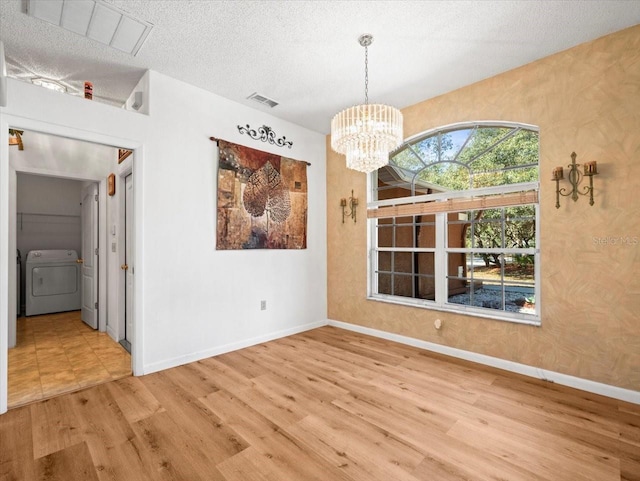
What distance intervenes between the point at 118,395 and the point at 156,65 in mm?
3023

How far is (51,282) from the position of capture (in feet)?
17.4

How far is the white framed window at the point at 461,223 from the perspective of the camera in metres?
3.13

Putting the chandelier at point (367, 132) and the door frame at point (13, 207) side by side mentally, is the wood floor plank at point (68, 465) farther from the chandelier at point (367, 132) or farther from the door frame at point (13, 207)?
the chandelier at point (367, 132)

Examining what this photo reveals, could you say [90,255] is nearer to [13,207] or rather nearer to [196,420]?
[13,207]

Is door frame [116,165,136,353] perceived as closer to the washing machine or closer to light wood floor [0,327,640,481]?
light wood floor [0,327,640,481]

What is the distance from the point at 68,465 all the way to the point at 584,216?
13.5 ft

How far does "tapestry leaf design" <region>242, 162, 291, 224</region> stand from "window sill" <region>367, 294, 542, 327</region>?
68.3 inches

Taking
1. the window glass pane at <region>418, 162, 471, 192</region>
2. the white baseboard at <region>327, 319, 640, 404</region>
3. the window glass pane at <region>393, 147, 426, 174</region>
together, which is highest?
the window glass pane at <region>393, 147, 426, 174</region>

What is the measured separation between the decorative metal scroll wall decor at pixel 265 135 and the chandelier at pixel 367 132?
5.61 feet

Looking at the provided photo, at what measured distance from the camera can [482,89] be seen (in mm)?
3297

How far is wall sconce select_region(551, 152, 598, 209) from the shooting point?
2.60 metres

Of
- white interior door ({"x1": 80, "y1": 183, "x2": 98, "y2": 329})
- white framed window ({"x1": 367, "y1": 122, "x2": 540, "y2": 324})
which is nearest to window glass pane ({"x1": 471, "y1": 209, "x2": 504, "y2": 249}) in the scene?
white framed window ({"x1": 367, "y1": 122, "x2": 540, "y2": 324})

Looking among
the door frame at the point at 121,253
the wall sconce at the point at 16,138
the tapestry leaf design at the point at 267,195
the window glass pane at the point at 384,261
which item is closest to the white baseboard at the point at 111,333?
the door frame at the point at 121,253

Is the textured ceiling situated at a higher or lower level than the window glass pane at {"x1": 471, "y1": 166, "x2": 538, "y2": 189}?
higher
